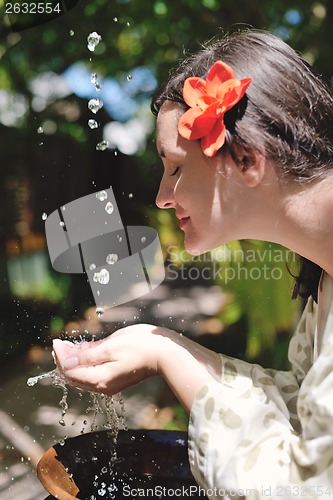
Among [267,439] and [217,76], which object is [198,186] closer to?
[217,76]

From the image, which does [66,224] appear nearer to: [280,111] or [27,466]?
[27,466]

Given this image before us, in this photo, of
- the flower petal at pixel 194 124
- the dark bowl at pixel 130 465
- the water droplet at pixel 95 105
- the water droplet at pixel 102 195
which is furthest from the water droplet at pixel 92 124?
the flower petal at pixel 194 124

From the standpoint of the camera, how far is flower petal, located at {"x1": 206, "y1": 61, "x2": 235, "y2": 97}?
26.8 inches

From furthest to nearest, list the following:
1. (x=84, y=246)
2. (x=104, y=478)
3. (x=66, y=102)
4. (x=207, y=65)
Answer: (x=66, y=102) → (x=84, y=246) → (x=104, y=478) → (x=207, y=65)

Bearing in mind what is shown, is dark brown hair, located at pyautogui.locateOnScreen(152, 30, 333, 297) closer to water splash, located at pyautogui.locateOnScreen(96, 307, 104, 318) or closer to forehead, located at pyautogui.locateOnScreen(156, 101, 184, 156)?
forehead, located at pyautogui.locateOnScreen(156, 101, 184, 156)

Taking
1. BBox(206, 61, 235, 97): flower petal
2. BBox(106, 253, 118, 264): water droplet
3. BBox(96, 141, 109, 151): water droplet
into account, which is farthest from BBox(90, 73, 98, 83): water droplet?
BBox(206, 61, 235, 97): flower petal

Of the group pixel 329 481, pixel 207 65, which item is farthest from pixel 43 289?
pixel 329 481

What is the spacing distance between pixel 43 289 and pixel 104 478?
0.75 metres

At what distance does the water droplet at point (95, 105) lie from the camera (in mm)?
1624

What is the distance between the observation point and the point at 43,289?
1655 mm

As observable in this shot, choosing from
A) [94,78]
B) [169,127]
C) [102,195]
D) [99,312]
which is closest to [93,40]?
[94,78]

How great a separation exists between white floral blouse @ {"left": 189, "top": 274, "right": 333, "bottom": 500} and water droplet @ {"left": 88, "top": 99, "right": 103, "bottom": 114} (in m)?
0.99

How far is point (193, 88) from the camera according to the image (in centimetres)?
71

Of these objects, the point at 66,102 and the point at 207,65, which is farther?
the point at 66,102
